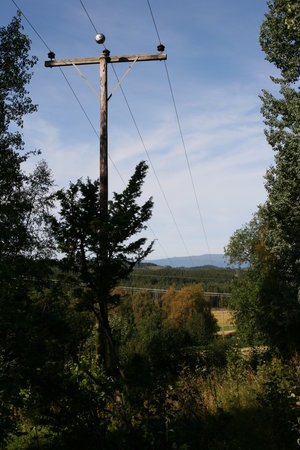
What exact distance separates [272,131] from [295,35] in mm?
3656

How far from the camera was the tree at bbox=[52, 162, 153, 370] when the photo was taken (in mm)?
4590

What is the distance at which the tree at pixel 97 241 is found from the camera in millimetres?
4590

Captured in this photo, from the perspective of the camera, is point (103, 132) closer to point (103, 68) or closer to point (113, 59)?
point (103, 68)

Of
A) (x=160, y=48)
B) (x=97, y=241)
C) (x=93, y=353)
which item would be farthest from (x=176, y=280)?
(x=97, y=241)

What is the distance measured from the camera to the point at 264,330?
16.8 meters

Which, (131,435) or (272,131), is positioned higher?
(272,131)

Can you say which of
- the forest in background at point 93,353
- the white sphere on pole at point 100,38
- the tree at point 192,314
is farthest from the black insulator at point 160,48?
the tree at point 192,314

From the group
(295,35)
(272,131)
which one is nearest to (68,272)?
(272,131)

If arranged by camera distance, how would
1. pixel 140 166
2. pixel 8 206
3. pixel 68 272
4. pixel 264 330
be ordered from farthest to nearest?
pixel 264 330, pixel 8 206, pixel 140 166, pixel 68 272

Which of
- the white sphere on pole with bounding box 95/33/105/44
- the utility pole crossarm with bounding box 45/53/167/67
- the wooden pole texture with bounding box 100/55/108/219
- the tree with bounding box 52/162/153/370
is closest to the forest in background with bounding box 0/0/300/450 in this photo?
the tree with bounding box 52/162/153/370

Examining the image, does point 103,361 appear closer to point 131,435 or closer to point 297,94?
point 131,435

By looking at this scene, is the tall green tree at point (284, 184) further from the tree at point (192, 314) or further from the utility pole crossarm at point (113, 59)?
the tree at point (192, 314)

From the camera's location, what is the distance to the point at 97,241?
472cm

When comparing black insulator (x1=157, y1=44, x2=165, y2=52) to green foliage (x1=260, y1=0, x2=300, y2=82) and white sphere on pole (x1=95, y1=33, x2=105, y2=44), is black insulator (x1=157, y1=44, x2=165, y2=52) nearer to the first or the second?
white sphere on pole (x1=95, y1=33, x2=105, y2=44)
